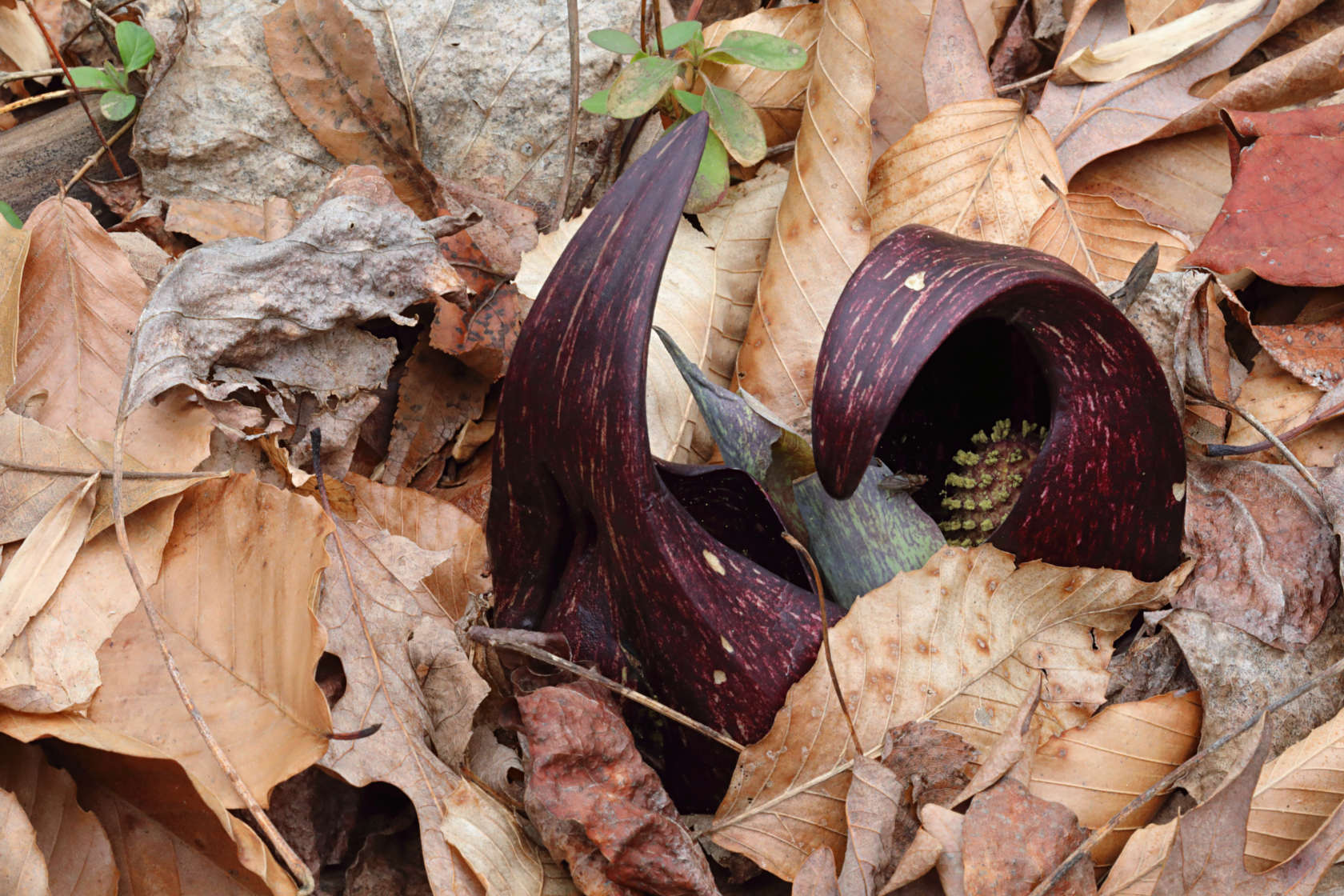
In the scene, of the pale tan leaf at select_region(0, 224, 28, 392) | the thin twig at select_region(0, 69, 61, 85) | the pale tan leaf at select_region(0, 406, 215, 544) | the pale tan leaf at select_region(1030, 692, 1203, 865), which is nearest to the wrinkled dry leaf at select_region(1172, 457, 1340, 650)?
the pale tan leaf at select_region(1030, 692, 1203, 865)

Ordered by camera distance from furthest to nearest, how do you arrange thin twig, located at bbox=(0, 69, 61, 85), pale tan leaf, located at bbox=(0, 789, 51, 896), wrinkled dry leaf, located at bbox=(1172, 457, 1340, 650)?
1. thin twig, located at bbox=(0, 69, 61, 85)
2. wrinkled dry leaf, located at bbox=(1172, 457, 1340, 650)
3. pale tan leaf, located at bbox=(0, 789, 51, 896)

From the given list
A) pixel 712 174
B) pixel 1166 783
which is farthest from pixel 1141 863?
pixel 712 174

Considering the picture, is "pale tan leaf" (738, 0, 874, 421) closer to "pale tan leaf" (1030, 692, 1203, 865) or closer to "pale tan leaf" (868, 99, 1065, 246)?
"pale tan leaf" (868, 99, 1065, 246)

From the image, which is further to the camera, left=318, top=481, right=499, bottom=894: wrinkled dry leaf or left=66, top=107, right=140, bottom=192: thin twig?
left=66, top=107, right=140, bottom=192: thin twig

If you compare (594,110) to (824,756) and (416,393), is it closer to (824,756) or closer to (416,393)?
(416,393)

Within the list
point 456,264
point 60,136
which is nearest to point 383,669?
point 456,264

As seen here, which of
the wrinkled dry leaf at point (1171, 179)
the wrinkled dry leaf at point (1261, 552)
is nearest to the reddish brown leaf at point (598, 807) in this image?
the wrinkled dry leaf at point (1261, 552)
